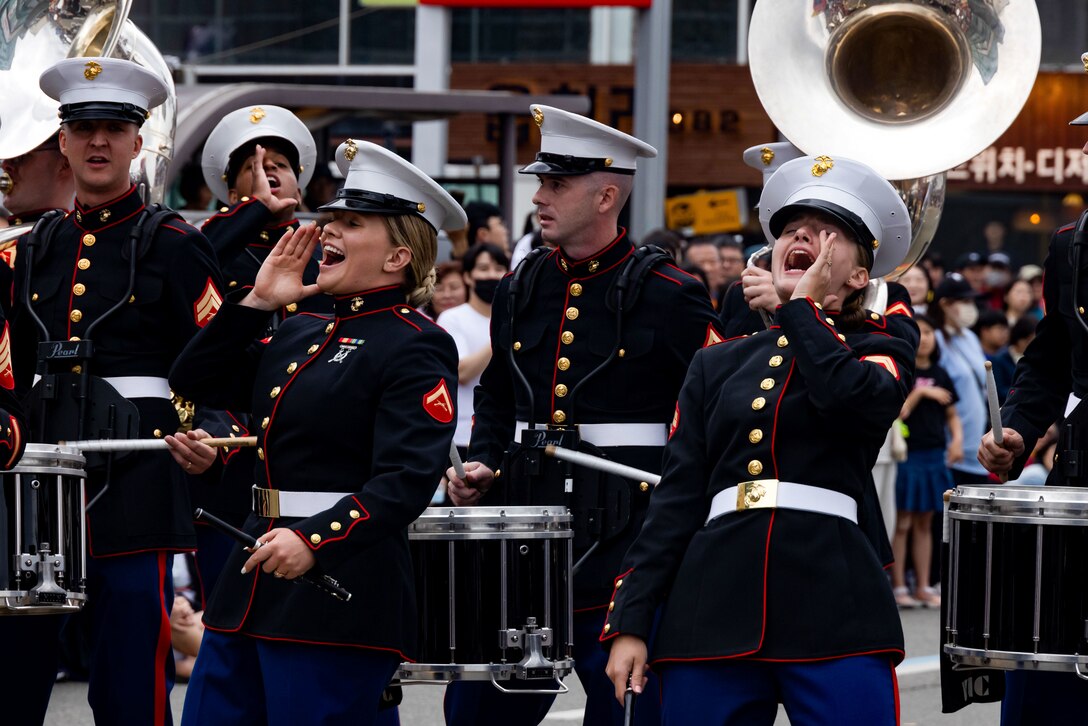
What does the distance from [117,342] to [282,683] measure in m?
1.73

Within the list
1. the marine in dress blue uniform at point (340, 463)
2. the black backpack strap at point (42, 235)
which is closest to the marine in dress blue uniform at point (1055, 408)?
the marine in dress blue uniform at point (340, 463)

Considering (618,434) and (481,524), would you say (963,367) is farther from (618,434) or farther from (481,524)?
(481,524)

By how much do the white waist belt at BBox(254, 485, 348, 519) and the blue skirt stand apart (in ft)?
26.5

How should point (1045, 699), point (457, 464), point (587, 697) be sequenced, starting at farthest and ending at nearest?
point (587, 697) < point (457, 464) < point (1045, 699)

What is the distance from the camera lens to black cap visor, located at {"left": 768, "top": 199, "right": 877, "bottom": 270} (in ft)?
15.1

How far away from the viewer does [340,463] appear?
16.2ft

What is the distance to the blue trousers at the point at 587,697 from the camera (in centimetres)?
586

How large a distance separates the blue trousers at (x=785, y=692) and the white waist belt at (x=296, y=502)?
92cm

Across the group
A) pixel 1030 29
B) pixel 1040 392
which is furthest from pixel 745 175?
pixel 1040 392

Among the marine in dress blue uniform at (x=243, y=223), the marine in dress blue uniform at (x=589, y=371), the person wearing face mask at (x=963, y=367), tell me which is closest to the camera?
the marine in dress blue uniform at (x=589, y=371)

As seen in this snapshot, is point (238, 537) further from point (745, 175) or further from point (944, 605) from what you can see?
point (745, 175)

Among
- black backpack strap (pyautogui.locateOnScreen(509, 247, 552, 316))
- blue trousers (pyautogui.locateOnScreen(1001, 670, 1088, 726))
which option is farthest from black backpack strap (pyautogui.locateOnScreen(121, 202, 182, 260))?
blue trousers (pyautogui.locateOnScreen(1001, 670, 1088, 726))

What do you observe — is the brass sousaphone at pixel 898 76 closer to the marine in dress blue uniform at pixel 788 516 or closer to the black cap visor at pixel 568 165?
the black cap visor at pixel 568 165

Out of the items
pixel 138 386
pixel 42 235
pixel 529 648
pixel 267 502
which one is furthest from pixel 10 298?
pixel 529 648
